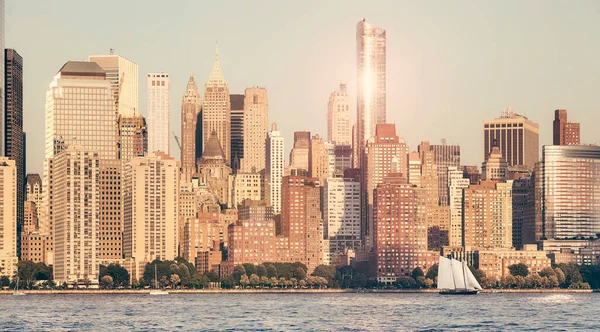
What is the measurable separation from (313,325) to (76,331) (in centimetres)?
2621

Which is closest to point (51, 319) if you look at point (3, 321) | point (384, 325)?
point (3, 321)

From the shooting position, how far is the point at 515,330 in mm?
176375

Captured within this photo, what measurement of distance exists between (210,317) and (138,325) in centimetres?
1948

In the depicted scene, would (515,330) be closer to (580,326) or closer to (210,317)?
(580,326)

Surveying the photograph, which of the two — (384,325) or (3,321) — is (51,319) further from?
(384,325)

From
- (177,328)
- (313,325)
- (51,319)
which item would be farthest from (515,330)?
(51,319)

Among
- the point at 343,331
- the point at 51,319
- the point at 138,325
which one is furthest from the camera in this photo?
the point at 51,319

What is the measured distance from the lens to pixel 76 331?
171m

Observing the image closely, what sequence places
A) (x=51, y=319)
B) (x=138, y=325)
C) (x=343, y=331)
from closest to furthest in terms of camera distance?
(x=343, y=331) < (x=138, y=325) < (x=51, y=319)

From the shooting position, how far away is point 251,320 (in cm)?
19262

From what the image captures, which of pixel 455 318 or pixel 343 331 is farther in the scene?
pixel 455 318

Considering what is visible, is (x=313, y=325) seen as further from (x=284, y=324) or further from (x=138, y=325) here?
(x=138, y=325)

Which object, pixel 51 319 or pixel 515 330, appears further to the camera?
pixel 51 319

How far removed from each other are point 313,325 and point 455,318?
23.8 meters
